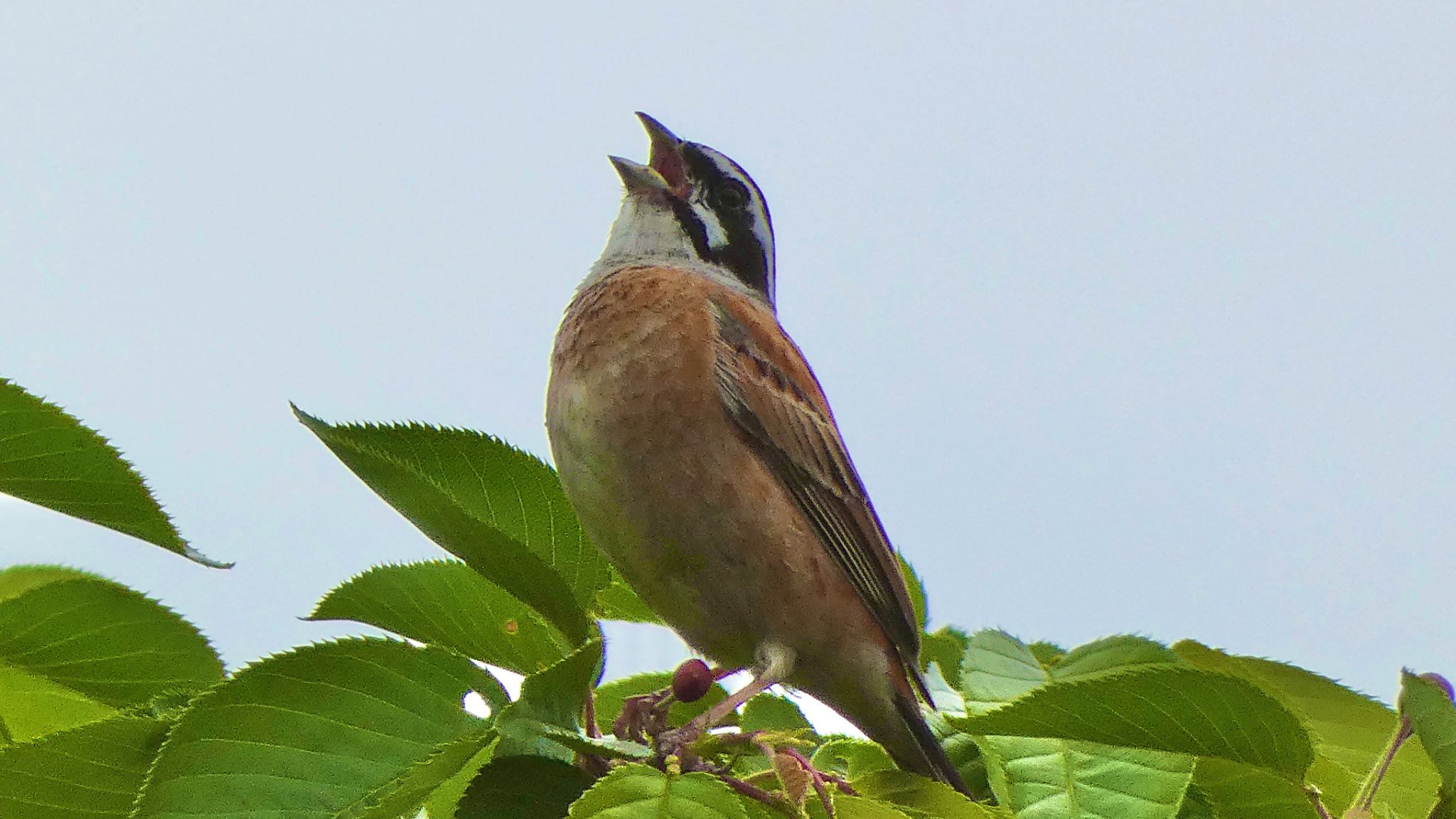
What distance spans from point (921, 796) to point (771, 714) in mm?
629

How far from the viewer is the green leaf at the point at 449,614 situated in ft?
5.47

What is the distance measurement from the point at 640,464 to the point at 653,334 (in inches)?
13.2

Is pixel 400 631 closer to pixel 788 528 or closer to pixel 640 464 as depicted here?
pixel 640 464

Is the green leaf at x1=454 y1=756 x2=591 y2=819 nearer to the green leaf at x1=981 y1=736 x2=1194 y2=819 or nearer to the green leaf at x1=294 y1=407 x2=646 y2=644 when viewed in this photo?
the green leaf at x1=294 y1=407 x2=646 y2=644

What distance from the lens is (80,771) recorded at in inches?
57.8

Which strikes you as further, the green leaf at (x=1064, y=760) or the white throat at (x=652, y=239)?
the white throat at (x=652, y=239)

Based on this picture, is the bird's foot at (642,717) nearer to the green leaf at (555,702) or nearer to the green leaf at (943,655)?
the green leaf at (555,702)

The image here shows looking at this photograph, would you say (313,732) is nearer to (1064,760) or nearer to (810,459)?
(1064,760)

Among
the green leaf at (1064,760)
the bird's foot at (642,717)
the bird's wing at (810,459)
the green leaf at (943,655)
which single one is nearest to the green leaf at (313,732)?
the bird's foot at (642,717)

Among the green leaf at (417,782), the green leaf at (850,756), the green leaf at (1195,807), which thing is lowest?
the green leaf at (1195,807)

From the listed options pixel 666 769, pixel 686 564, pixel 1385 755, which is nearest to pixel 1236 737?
pixel 1385 755

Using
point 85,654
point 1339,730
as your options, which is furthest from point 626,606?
point 1339,730

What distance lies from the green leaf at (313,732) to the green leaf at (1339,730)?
1.19 metres

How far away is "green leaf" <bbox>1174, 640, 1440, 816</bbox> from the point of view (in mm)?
1855
